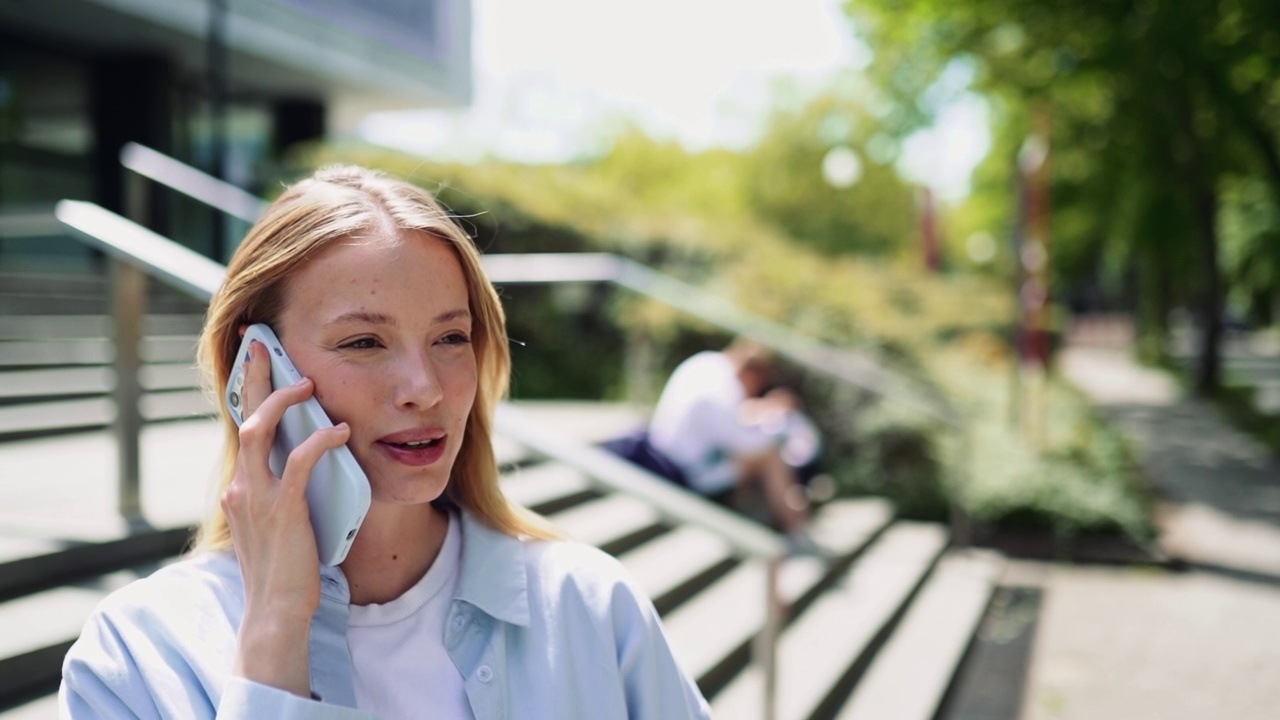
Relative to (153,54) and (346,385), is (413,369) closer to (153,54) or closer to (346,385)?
(346,385)

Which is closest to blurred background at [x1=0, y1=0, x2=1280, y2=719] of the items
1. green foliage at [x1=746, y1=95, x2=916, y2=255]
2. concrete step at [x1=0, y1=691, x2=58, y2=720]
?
concrete step at [x1=0, y1=691, x2=58, y2=720]

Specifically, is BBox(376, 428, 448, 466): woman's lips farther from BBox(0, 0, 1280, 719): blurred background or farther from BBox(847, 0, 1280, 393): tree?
BBox(847, 0, 1280, 393): tree

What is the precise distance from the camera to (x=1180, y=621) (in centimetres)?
635

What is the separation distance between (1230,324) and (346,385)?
50.1 m

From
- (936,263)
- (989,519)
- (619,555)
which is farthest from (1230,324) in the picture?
(619,555)

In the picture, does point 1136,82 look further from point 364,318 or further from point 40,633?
point 364,318

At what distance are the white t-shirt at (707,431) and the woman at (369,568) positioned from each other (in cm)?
450

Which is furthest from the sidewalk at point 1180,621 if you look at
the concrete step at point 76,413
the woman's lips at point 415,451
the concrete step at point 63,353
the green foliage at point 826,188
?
the green foliage at point 826,188

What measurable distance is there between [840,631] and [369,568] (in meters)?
4.11

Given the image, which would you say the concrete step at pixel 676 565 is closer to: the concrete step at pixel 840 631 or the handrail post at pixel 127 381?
the concrete step at pixel 840 631

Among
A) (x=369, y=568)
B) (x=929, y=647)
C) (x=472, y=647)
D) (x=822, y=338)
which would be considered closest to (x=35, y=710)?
(x=369, y=568)

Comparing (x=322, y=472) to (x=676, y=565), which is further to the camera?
(x=676, y=565)

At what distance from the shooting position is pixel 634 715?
5.05 feet

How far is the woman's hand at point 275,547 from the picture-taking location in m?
1.33
